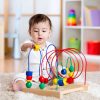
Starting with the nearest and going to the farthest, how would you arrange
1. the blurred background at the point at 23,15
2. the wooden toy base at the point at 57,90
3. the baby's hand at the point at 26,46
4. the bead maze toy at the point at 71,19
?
the wooden toy base at the point at 57,90 → the baby's hand at the point at 26,46 → the bead maze toy at the point at 71,19 → the blurred background at the point at 23,15

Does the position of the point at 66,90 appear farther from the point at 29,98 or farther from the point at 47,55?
the point at 47,55

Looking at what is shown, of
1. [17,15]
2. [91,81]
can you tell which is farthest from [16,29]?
[91,81]

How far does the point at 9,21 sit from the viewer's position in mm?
3682

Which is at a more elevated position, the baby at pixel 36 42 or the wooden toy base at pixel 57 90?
the baby at pixel 36 42

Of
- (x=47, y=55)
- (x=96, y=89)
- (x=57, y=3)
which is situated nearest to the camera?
(x=96, y=89)

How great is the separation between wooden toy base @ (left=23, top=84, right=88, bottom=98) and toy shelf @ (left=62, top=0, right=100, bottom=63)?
166cm

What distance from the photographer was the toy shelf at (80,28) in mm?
3295

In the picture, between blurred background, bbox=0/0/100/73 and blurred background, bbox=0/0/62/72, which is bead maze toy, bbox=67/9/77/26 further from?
blurred background, bbox=0/0/62/72

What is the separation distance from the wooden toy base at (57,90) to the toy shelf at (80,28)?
1.66 m

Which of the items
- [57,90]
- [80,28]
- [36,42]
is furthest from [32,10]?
[57,90]

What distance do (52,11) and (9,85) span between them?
201 centimetres

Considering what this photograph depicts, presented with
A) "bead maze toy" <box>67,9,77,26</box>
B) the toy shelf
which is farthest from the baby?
"bead maze toy" <box>67,9,77,26</box>

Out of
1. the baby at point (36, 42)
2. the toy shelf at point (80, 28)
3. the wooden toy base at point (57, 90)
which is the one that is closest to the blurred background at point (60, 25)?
the toy shelf at point (80, 28)

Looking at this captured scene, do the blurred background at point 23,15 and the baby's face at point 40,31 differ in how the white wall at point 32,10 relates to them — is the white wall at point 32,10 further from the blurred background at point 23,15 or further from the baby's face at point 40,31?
the baby's face at point 40,31
